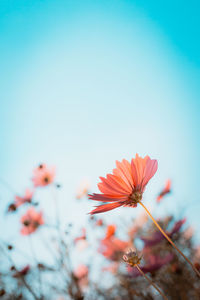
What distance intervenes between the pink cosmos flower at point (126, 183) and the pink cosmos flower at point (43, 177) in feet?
5.52

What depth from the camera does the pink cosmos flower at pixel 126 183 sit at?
65cm

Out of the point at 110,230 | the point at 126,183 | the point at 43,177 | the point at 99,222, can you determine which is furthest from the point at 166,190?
the point at 126,183

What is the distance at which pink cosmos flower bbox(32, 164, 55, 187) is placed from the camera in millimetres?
2289

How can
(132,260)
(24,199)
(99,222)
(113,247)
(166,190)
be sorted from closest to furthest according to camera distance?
(132,260) < (24,199) < (113,247) < (166,190) < (99,222)

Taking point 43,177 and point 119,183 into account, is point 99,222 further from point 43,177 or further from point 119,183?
point 119,183

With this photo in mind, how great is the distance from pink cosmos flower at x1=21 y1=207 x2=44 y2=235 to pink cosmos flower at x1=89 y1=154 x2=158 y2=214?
1.57 metres

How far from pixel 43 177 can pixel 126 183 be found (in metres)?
1.78

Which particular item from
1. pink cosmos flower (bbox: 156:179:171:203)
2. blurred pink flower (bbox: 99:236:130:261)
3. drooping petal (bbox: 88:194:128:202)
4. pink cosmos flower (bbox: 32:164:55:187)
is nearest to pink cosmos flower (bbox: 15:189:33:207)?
pink cosmos flower (bbox: 32:164:55:187)

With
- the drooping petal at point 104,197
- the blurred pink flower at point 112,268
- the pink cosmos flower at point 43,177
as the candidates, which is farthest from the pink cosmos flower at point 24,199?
the drooping petal at point 104,197

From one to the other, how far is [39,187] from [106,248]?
93cm

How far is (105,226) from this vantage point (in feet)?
8.37

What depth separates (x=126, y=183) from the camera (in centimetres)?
70

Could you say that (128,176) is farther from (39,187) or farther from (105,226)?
(105,226)

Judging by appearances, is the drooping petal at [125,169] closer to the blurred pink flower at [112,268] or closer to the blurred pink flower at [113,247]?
the blurred pink flower at [113,247]
